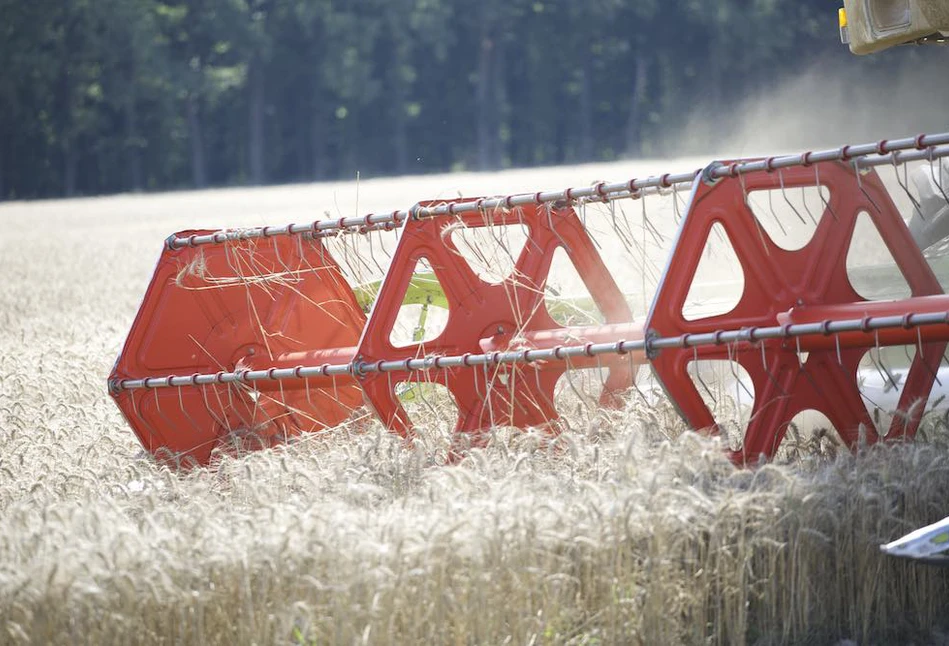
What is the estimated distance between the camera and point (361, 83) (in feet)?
184

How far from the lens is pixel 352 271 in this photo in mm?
6090

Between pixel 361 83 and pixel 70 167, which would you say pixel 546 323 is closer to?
pixel 361 83

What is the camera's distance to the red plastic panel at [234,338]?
18.9ft

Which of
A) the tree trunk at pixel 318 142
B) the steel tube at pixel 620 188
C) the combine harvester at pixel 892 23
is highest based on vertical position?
the combine harvester at pixel 892 23

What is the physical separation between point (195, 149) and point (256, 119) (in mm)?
2979

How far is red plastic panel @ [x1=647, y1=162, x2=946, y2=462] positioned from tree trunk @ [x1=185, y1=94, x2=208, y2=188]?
52.8 m

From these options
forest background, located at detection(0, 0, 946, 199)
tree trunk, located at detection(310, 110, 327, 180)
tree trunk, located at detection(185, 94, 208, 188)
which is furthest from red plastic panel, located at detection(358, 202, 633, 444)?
tree trunk, located at detection(310, 110, 327, 180)

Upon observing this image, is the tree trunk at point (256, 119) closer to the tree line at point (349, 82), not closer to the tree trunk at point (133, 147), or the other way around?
the tree line at point (349, 82)

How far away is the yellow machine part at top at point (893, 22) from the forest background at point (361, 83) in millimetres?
47186

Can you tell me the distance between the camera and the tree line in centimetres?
5469

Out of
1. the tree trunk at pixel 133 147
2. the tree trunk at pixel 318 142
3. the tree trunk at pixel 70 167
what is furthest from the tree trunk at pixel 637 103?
the tree trunk at pixel 70 167

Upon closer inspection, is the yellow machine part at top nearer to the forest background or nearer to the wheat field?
the wheat field

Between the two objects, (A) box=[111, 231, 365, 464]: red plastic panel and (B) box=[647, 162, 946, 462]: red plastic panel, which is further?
(A) box=[111, 231, 365, 464]: red plastic panel

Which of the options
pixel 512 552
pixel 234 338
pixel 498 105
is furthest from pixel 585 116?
pixel 512 552
